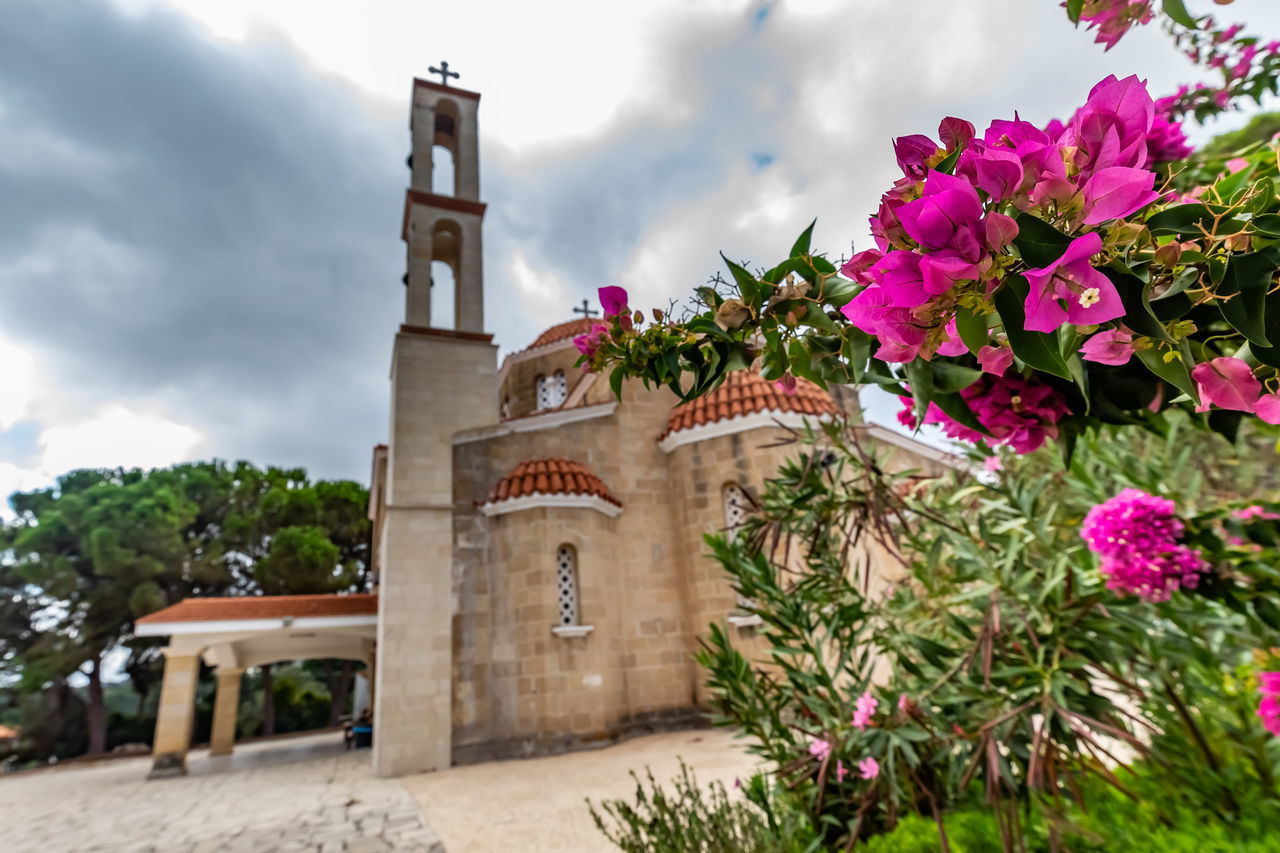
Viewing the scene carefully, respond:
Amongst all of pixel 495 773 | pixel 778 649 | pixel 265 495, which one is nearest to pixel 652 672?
pixel 495 773

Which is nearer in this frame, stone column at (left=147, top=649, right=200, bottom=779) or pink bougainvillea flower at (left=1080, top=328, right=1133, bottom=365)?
pink bougainvillea flower at (left=1080, top=328, right=1133, bottom=365)

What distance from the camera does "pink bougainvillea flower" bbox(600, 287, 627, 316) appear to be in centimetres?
127

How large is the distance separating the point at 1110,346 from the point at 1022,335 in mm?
176

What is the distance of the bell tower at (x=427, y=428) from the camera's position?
811 centimetres

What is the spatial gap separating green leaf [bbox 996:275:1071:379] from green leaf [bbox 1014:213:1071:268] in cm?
2

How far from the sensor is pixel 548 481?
30.0 ft

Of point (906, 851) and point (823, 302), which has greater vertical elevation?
point (823, 302)

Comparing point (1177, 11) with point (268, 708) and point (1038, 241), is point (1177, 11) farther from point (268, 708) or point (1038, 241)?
point (268, 708)

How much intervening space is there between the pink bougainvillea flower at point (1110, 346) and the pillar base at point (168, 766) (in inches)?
586

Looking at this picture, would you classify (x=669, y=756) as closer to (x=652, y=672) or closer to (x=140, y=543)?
(x=652, y=672)

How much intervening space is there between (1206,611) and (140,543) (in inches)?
1033

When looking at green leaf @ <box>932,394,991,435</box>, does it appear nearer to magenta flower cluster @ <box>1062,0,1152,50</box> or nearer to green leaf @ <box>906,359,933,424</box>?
green leaf @ <box>906,359,933,424</box>

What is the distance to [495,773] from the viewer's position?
746cm

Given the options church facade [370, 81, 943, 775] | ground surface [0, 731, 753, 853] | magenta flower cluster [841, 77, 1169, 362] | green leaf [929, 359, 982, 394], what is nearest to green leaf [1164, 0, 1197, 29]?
magenta flower cluster [841, 77, 1169, 362]
